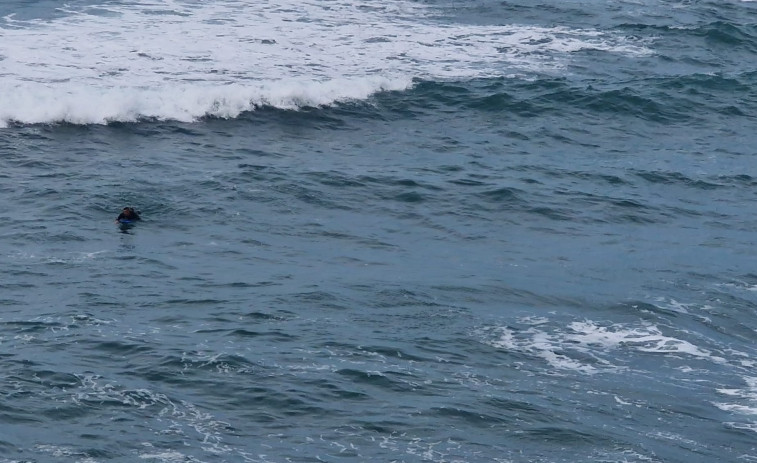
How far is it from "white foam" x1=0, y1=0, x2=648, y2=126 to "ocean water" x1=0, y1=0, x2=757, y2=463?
170mm

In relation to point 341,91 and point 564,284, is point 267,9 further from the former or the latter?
point 564,284

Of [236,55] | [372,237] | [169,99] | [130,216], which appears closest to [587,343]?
[372,237]

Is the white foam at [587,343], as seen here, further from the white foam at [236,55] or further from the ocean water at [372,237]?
the white foam at [236,55]

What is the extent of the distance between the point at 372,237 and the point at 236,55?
18.7 m

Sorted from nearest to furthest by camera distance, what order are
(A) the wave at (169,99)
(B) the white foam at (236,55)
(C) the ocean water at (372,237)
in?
(C) the ocean water at (372,237)
(A) the wave at (169,99)
(B) the white foam at (236,55)

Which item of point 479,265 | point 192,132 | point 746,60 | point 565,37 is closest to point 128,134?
point 192,132

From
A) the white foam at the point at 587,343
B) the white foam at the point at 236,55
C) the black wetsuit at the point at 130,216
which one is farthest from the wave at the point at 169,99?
the white foam at the point at 587,343

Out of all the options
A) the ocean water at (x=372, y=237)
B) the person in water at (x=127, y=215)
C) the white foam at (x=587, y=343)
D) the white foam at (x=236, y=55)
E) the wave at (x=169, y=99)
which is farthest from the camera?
the white foam at (x=236, y=55)

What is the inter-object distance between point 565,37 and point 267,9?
1357 cm

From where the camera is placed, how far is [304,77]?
48.8 meters

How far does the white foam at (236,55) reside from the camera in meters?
44.2

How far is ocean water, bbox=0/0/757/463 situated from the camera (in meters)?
25.0

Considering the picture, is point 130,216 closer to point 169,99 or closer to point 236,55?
point 169,99

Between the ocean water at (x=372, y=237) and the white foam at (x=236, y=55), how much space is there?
170 millimetres
